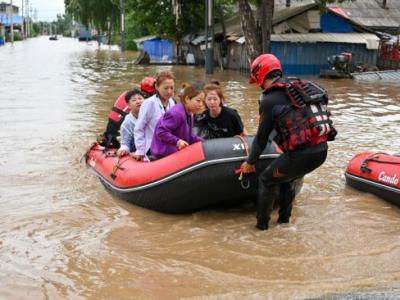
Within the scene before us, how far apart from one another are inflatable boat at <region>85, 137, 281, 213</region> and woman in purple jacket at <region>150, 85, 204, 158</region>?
188 mm

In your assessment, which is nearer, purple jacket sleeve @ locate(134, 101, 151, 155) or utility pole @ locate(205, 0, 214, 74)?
purple jacket sleeve @ locate(134, 101, 151, 155)

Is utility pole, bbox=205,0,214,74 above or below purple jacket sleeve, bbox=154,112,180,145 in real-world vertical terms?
above

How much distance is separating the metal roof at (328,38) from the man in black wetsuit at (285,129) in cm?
1910

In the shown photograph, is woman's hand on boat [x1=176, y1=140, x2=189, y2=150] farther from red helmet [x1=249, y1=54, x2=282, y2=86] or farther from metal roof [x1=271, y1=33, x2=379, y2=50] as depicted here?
metal roof [x1=271, y1=33, x2=379, y2=50]

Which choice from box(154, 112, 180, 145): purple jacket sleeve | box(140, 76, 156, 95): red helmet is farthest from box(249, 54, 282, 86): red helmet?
box(140, 76, 156, 95): red helmet

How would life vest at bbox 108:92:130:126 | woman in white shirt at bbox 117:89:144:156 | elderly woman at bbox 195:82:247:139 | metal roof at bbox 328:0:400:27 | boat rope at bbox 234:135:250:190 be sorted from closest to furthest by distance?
boat rope at bbox 234:135:250:190 → elderly woman at bbox 195:82:247:139 → woman in white shirt at bbox 117:89:144:156 → life vest at bbox 108:92:130:126 → metal roof at bbox 328:0:400:27

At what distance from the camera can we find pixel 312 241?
5.14m

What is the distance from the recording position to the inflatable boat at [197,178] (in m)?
5.29

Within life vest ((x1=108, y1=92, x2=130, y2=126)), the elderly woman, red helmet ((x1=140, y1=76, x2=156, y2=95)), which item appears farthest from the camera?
life vest ((x1=108, y1=92, x2=130, y2=126))

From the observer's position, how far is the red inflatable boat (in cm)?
529

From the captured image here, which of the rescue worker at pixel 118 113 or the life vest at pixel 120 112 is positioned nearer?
the rescue worker at pixel 118 113

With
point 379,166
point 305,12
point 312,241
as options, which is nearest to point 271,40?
point 305,12

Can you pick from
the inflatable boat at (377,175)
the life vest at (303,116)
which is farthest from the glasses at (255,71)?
the inflatable boat at (377,175)

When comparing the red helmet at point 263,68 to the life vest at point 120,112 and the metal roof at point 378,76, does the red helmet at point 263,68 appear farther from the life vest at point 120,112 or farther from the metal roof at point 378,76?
the metal roof at point 378,76
